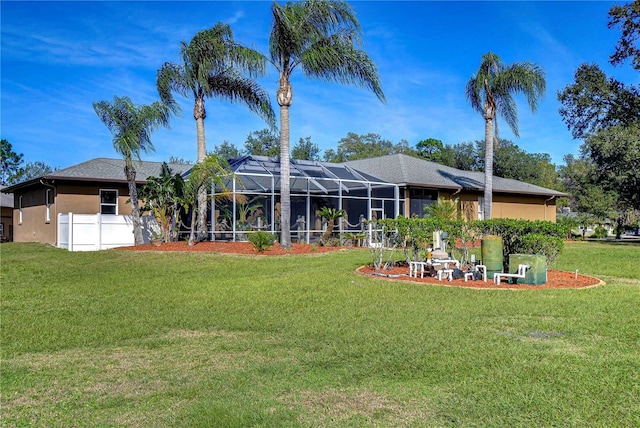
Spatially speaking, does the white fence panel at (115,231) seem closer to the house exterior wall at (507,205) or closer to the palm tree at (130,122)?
the palm tree at (130,122)

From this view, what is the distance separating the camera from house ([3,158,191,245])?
2177 cm

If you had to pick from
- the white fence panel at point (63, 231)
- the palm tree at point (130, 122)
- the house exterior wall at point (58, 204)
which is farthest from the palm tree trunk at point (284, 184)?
the white fence panel at point (63, 231)

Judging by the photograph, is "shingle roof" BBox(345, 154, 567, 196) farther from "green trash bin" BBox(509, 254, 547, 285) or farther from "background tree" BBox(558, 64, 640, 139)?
"green trash bin" BBox(509, 254, 547, 285)

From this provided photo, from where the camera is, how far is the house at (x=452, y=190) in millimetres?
25141

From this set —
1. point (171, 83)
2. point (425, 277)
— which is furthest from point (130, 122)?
point (425, 277)

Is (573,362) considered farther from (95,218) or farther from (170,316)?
(95,218)

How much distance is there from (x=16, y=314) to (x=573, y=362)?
296 inches

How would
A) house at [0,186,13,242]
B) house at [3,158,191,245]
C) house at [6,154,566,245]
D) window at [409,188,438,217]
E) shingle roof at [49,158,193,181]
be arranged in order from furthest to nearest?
house at [0,186,13,242] → window at [409,188,438,217] → house at [3,158,191,245] → shingle roof at [49,158,193,181] → house at [6,154,566,245]

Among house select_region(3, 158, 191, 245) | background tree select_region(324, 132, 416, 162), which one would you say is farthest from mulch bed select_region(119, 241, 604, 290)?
background tree select_region(324, 132, 416, 162)

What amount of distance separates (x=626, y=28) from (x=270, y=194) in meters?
18.6

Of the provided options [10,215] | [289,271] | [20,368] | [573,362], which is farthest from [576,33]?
[10,215]

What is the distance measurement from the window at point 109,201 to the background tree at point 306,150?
86.7ft

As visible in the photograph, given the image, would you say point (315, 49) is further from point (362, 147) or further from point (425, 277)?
point (362, 147)

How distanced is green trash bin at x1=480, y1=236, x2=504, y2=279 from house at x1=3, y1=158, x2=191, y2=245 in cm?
1679
